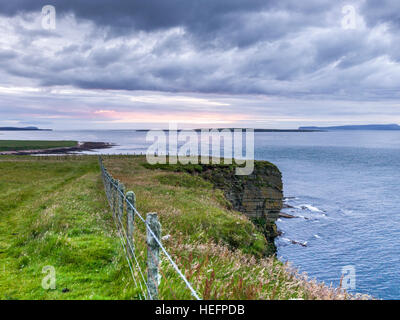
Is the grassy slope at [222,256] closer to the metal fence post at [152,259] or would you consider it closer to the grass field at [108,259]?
the grass field at [108,259]

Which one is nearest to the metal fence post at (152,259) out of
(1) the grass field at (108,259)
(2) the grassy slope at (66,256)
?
(1) the grass field at (108,259)

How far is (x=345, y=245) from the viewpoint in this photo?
42219mm

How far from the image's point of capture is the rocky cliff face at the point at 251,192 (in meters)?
49.6

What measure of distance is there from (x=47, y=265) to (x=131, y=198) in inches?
120

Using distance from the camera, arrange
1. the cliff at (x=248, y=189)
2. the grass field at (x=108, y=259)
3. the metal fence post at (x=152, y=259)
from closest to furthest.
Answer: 1. the metal fence post at (x=152, y=259)
2. the grass field at (x=108, y=259)
3. the cliff at (x=248, y=189)

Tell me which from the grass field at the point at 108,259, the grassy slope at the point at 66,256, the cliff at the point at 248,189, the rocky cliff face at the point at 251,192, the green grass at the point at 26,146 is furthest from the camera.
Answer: the green grass at the point at 26,146

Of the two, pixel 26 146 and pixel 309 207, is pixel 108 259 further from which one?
pixel 26 146

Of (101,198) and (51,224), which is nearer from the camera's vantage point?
(51,224)

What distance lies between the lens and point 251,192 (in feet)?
171

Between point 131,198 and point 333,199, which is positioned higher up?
point 131,198
